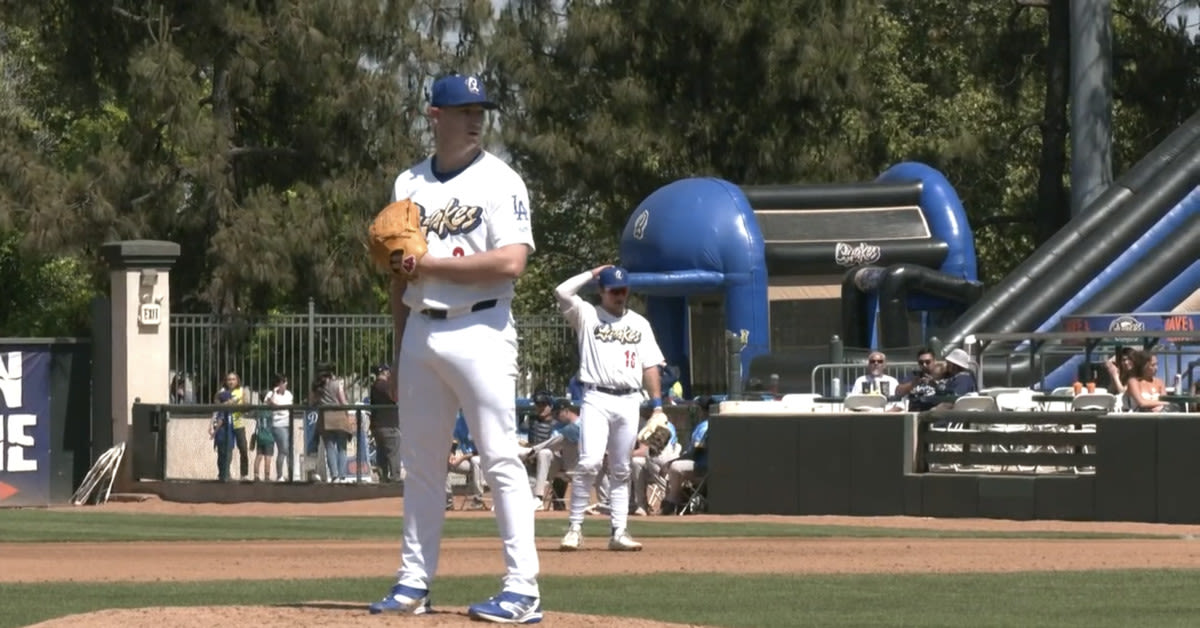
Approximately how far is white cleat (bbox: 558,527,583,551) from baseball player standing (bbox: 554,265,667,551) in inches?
14.8

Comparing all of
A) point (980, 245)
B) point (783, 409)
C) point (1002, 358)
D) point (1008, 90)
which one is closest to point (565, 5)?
point (1008, 90)

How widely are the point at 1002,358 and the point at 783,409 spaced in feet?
17.5

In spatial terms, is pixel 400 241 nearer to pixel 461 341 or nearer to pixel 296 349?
pixel 461 341

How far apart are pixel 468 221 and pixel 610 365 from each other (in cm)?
600

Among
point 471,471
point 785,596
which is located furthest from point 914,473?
point 785,596

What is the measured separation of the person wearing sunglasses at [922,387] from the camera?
20.7 m

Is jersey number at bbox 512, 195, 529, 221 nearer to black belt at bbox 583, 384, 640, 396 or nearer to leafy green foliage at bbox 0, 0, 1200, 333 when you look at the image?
black belt at bbox 583, 384, 640, 396

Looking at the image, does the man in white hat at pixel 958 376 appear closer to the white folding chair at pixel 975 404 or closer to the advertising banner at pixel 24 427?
the white folding chair at pixel 975 404

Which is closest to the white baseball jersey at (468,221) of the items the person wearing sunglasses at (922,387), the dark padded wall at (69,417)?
the person wearing sunglasses at (922,387)

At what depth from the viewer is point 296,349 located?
2873 centimetres

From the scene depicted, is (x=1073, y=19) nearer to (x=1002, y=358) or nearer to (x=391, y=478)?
(x=1002, y=358)

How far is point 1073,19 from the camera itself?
109ft

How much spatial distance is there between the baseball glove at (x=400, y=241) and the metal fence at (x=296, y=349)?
19708 millimetres

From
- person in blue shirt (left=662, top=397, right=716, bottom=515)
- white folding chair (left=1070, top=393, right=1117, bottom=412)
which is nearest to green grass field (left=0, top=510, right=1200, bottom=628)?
white folding chair (left=1070, top=393, right=1117, bottom=412)
